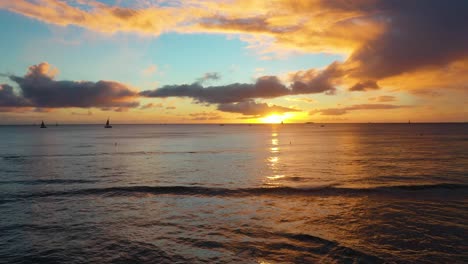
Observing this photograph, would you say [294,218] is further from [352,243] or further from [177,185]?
[177,185]

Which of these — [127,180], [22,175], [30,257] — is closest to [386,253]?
[30,257]

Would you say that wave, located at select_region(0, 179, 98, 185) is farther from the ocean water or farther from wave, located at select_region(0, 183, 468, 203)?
wave, located at select_region(0, 183, 468, 203)

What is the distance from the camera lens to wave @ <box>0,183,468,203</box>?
35.5 meters

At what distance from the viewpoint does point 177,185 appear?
41.1 metres

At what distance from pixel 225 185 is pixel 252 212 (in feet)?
44.2

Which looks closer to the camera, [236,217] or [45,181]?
[236,217]

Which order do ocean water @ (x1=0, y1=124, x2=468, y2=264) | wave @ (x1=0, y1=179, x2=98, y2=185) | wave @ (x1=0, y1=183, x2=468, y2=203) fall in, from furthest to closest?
1. wave @ (x1=0, y1=179, x2=98, y2=185)
2. wave @ (x1=0, y1=183, x2=468, y2=203)
3. ocean water @ (x1=0, y1=124, x2=468, y2=264)

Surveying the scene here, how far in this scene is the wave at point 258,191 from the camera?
35.5 metres

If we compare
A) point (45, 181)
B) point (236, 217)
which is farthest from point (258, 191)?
point (45, 181)

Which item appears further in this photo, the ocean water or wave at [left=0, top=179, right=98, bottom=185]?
wave at [left=0, top=179, right=98, bottom=185]

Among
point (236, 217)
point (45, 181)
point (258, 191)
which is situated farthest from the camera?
point (45, 181)

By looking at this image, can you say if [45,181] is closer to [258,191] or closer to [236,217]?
[258,191]

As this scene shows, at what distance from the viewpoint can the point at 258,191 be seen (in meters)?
37.2

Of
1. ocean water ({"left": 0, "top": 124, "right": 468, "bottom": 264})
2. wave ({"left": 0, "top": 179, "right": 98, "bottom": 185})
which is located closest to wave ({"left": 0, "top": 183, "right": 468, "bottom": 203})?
ocean water ({"left": 0, "top": 124, "right": 468, "bottom": 264})
